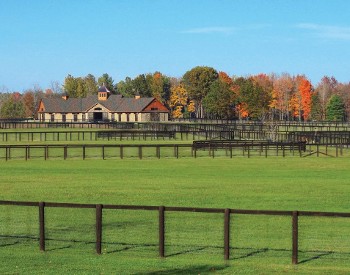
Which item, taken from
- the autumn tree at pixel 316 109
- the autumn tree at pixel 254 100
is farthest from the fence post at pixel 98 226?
the autumn tree at pixel 316 109

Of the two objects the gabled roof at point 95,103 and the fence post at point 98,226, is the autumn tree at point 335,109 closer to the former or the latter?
the gabled roof at point 95,103

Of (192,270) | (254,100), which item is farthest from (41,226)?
(254,100)

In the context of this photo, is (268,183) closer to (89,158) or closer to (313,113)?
(89,158)

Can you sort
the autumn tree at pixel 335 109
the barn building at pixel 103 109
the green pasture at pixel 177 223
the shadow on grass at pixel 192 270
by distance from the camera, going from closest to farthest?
1. the shadow on grass at pixel 192 270
2. the green pasture at pixel 177 223
3. the autumn tree at pixel 335 109
4. the barn building at pixel 103 109

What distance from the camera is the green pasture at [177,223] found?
15.4 meters

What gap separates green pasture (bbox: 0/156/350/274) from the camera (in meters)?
15.4

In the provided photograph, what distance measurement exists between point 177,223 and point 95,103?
157m

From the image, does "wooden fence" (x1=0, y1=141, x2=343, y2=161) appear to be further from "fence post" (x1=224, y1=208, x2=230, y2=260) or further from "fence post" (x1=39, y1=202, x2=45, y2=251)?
"fence post" (x1=224, y1=208, x2=230, y2=260)

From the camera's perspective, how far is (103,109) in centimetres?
17550

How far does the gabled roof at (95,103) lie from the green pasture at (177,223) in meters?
131

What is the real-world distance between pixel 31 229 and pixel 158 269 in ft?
21.1

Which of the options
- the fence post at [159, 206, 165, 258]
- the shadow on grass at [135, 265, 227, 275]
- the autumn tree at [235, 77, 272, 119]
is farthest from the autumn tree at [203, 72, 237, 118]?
the shadow on grass at [135, 265, 227, 275]

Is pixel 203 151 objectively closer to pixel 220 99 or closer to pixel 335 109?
pixel 335 109

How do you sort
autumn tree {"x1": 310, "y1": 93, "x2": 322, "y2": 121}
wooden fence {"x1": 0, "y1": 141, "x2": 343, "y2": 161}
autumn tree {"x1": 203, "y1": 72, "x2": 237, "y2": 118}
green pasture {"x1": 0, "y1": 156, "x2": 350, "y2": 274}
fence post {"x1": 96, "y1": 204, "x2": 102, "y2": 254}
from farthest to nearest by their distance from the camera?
autumn tree {"x1": 310, "y1": 93, "x2": 322, "y2": 121} < autumn tree {"x1": 203, "y1": 72, "x2": 237, "y2": 118} < wooden fence {"x1": 0, "y1": 141, "x2": 343, "y2": 161} < fence post {"x1": 96, "y1": 204, "x2": 102, "y2": 254} < green pasture {"x1": 0, "y1": 156, "x2": 350, "y2": 274}
